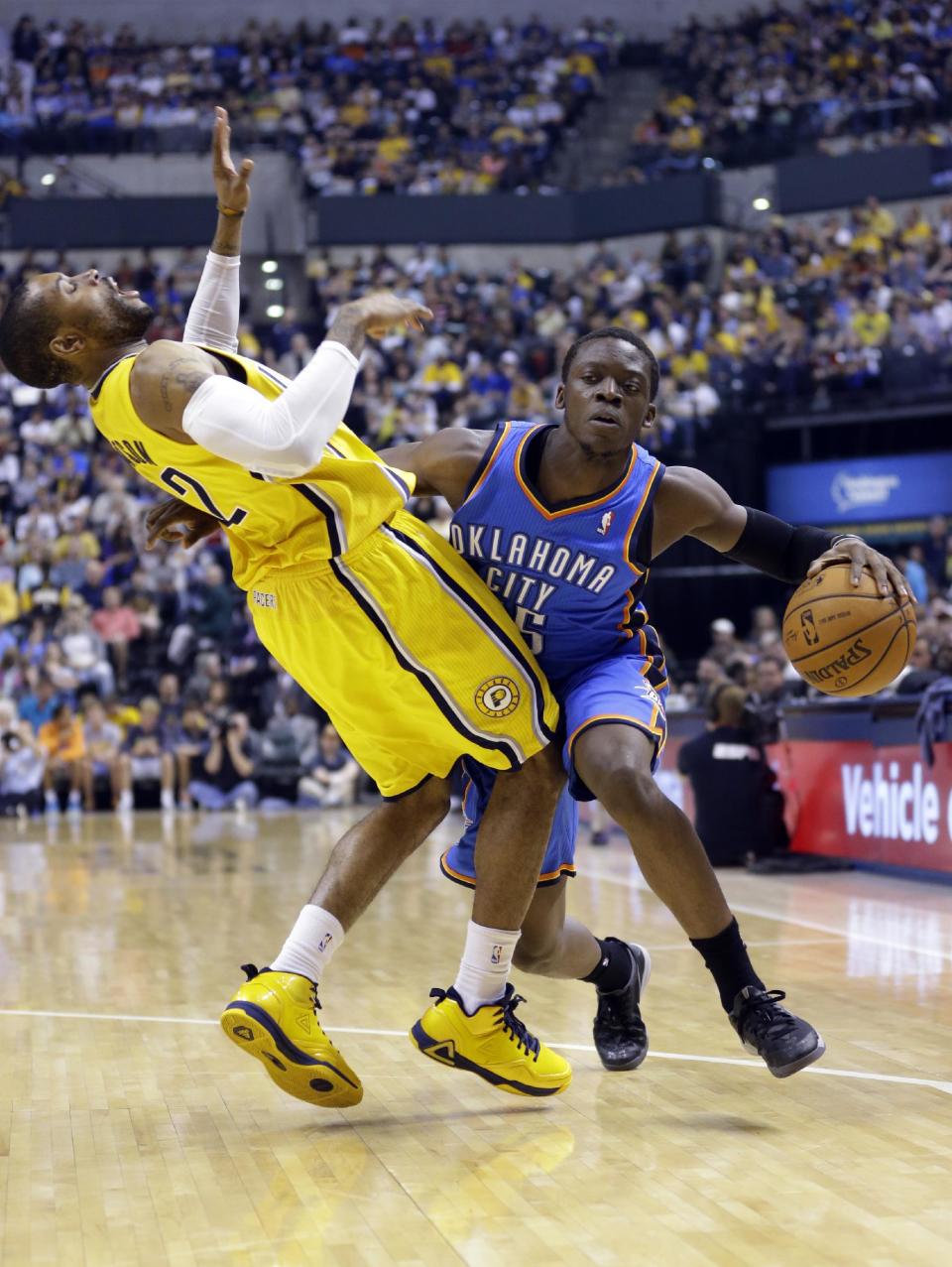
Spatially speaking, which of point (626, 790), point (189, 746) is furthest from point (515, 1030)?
point (189, 746)

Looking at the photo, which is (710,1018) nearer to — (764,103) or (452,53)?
(764,103)

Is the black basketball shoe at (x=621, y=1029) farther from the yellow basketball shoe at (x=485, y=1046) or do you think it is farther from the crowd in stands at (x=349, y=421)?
the crowd in stands at (x=349, y=421)

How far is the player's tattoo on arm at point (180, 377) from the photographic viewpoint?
10.6ft

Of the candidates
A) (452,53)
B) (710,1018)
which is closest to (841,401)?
(452,53)

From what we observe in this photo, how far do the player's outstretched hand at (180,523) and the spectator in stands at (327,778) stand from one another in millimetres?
11362

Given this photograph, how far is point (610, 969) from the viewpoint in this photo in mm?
4098

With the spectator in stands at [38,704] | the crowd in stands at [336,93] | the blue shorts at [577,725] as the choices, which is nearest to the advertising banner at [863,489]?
the crowd in stands at [336,93]

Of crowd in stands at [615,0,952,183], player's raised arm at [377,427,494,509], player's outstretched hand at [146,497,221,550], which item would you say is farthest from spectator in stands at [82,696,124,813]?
crowd in stands at [615,0,952,183]

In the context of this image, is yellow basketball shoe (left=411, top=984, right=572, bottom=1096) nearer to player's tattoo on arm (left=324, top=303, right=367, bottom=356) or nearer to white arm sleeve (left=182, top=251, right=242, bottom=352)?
player's tattoo on arm (left=324, top=303, right=367, bottom=356)

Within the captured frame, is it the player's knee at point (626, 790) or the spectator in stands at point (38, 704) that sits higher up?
the player's knee at point (626, 790)

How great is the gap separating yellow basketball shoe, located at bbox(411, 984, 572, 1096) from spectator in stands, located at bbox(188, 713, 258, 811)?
38.6ft

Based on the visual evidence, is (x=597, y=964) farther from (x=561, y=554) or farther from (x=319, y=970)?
(x=561, y=554)

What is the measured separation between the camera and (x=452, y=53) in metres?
25.5

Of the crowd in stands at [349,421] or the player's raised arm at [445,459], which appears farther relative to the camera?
the crowd in stands at [349,421]
